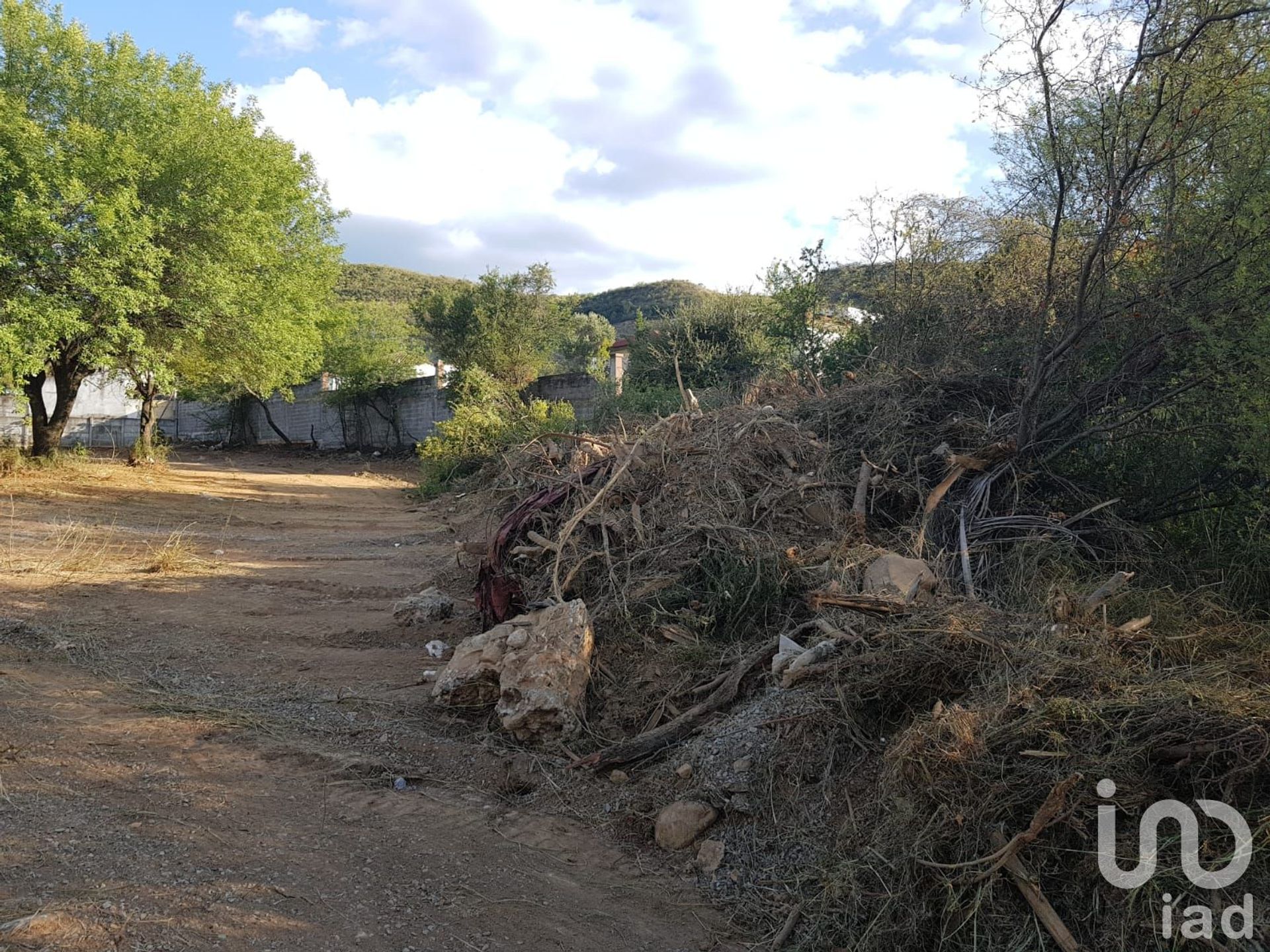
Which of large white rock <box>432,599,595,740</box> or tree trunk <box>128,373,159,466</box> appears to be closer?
large white rock <box>432,599,595,740</box>

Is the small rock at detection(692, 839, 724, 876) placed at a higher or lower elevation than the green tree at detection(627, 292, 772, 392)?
lower

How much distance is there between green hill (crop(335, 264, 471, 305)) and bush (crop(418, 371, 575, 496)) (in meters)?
43.4

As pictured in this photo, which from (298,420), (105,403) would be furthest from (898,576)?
(105,403)

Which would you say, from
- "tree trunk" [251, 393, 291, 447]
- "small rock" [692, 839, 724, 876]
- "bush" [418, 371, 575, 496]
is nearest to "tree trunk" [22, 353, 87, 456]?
"bush" [418, 371, 575, 496]

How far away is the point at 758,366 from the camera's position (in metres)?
15.8

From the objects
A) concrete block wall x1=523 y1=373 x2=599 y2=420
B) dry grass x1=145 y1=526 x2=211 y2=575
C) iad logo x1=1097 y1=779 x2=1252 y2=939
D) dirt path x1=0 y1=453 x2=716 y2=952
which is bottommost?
dirt path x1=0 y1=453 x2=716 y2=952

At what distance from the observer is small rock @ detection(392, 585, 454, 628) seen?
253 inches

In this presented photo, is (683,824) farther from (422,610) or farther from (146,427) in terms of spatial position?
(146,427)

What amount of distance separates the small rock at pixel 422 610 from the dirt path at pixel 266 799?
13 cm

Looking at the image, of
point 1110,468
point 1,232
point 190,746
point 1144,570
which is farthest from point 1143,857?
point 1,232

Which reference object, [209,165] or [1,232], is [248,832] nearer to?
[1,232]

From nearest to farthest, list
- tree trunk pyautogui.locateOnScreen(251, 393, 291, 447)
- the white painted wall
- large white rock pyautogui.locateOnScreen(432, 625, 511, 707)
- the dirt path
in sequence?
the dirt path, large white rock pyautogui.locateOnScreen(432, 625, 511, 707), tree trunk pyautogui.locateOnScreen(251, 393, 291, 447), the white painted wall

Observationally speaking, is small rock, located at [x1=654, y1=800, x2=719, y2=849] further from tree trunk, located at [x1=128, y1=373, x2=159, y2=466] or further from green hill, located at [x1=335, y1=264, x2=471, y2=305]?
green hill, located at [x1=335, y1=264, x2=471, y2=305]

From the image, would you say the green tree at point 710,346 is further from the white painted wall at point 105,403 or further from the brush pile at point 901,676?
the white painted wall at point 105,403
